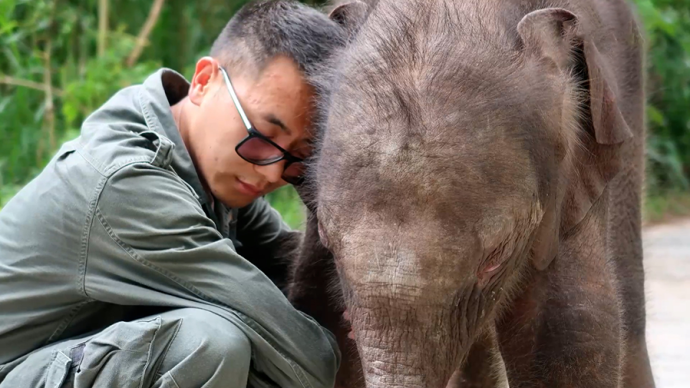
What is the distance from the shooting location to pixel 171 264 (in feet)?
8.49

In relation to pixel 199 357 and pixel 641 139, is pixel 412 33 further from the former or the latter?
pixel 641 139

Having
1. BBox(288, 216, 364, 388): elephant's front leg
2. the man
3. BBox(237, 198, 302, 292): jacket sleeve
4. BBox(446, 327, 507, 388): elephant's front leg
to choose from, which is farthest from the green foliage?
the man

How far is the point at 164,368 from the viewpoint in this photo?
2.56 metres

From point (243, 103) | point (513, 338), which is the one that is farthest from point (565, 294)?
point (243, 103)

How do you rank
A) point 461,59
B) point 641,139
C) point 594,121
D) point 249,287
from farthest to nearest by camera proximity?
point 641,139, point 249,287, point 594,121, point 461,59

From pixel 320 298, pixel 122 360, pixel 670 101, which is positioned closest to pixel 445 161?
pixel 122 360

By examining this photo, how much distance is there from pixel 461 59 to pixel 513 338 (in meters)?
0.89

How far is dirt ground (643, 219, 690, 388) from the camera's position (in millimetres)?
4453

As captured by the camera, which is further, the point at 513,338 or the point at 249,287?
the point at 513,338

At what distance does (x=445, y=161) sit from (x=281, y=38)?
0.88m

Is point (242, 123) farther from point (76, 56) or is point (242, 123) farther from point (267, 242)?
point (76, 56)

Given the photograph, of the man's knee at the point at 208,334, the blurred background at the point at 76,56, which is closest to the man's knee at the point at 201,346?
the man's knee at the point at 208,334

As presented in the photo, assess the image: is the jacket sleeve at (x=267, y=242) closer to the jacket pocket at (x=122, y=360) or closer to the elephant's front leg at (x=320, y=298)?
the elephant's front leg at (x=320, y=298)

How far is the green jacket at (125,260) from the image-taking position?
102 inches
